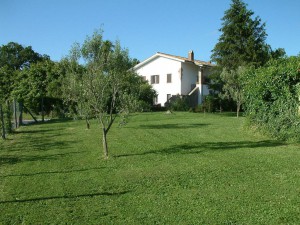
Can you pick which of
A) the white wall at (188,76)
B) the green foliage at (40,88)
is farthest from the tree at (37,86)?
the white wall at (188,76)

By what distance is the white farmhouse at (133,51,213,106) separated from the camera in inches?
1501

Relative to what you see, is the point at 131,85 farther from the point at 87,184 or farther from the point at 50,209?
the point at 50,209

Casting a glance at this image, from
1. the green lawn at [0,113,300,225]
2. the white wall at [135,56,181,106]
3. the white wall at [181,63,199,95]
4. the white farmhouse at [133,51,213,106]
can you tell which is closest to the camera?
the green lawn at [0,113,300,225]

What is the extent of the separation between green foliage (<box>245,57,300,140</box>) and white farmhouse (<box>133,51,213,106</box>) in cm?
2344

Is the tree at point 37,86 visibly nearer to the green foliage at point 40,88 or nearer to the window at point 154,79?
the green foliage at point 40,88

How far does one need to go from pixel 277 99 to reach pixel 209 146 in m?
3.96

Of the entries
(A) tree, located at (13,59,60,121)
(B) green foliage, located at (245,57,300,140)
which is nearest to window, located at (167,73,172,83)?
(A) tree, located at (13,59,60,121)

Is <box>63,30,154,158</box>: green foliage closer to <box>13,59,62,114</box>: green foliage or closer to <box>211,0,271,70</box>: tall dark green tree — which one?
<box>13,59,62,114</box>: green foliage

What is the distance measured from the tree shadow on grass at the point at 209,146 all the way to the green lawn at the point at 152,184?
0.11ft

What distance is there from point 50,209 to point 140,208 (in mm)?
1466

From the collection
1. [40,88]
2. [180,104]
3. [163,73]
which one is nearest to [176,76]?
[163,73]

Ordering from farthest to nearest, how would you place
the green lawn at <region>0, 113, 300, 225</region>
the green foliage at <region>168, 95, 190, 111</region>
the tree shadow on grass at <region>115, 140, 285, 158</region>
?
the green foliage at <region>168, 95, 190, 111</region>
the tree shadow on grass at <region>115, 140, 285, 158</region>
the green lawn at <region>0, 113, 300, 225</region>

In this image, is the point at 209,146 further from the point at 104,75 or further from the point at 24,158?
the point at 24,158

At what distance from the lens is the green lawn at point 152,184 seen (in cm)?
488
